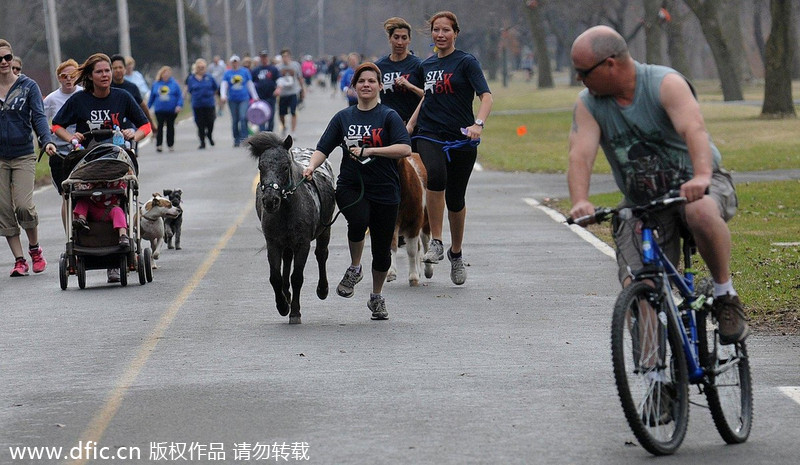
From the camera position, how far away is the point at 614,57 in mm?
6859

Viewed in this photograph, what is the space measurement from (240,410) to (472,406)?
1.25 meters

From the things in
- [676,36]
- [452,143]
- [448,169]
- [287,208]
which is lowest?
[676,36]

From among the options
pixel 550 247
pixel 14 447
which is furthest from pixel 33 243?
pixel 14 447

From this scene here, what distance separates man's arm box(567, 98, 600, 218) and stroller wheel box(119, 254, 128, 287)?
7.05 metres

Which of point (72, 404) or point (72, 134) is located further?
point (72, 134)

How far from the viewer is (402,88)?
13344 millimetres

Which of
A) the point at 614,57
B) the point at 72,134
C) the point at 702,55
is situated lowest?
the point at 702,55

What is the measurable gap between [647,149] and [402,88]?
6508 mm

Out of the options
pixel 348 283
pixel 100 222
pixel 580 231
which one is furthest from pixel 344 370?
pixel 580 231

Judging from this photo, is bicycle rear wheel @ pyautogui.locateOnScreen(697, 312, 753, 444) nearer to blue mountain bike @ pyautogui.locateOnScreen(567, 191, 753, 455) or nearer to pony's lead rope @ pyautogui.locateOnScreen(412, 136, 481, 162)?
blue mountain bike @ pyautogui.locateOnScreen(567, 191, 753, 455)

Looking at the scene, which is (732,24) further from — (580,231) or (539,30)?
(580,231)

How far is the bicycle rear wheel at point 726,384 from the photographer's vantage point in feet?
22.7

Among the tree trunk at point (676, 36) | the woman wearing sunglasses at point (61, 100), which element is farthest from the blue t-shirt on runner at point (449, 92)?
the tree trunk at point (676, 36)

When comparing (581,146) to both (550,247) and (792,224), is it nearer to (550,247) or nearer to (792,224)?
(550,247)
